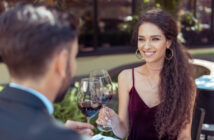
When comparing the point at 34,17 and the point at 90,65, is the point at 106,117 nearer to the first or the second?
the point at 34,17

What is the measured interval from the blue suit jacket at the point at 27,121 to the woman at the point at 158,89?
1.22m

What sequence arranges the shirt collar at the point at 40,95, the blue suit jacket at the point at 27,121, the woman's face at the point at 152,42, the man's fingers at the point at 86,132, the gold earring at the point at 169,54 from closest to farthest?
the blue suit jacket at the point at 27,121 < the shirt collar at the point at 40,95 < the man's fingers at the point at 86,132 < the woman's face at the point at 152,42 < the gold earring at the point at 169,54

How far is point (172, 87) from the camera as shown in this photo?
88.1 inches

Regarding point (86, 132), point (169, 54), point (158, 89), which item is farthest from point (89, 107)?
point (169, 54)

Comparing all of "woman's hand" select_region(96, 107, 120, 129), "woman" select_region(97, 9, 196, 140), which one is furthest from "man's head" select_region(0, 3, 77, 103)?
"woman" select_region(97, 9, 196, 140)

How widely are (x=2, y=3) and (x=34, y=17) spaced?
743 centimetres

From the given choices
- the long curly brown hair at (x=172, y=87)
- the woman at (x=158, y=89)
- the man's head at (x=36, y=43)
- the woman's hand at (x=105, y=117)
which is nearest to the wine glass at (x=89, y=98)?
the woman's hand at (x=105, y=117)

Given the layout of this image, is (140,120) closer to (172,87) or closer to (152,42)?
(172,87)

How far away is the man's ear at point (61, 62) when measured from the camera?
3.22 feet

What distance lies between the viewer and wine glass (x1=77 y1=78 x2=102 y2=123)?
1.61 metres

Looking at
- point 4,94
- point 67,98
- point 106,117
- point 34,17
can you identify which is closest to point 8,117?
point 4,94

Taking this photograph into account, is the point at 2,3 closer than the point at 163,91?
No

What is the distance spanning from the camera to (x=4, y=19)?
1008 mm

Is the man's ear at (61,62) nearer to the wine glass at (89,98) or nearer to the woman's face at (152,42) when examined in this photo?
the wine glass at (89,98)
